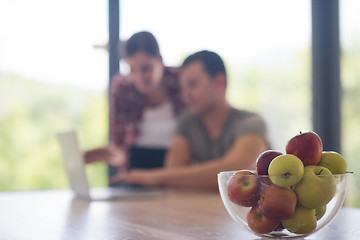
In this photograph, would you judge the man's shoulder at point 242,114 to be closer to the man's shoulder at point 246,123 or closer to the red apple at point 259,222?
the man's shoulder at point 246,123

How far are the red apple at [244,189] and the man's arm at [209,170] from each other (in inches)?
45.0

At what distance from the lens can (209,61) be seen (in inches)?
88.5

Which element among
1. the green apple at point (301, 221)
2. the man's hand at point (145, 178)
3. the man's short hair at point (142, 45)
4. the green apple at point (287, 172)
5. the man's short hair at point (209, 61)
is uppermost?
the man's short hair at point (142, 45)

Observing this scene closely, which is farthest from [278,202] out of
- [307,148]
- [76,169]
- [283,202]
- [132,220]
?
[76,169]

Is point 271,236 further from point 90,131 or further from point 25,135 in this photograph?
point 25,135

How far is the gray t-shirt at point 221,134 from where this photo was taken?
2086 millimetres

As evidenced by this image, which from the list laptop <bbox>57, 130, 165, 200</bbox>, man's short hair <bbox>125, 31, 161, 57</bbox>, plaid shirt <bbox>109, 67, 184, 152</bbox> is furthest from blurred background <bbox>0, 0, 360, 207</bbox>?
laptop <bbox>57, 130, 165, 200</bbox>

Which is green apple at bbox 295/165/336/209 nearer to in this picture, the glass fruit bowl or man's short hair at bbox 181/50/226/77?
the glass fruit bowl

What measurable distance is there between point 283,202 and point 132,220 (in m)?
0.53

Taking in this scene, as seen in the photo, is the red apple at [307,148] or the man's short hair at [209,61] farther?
the man's short hair at [209,61]

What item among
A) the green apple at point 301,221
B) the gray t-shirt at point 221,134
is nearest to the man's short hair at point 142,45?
the gray t-shirt at point 221,134

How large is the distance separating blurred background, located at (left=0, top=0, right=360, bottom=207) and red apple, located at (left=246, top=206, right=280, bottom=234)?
2471 millimetres

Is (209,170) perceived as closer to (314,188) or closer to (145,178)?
(145,178)

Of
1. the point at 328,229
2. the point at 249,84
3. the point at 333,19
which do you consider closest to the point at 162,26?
the point at 249,84
